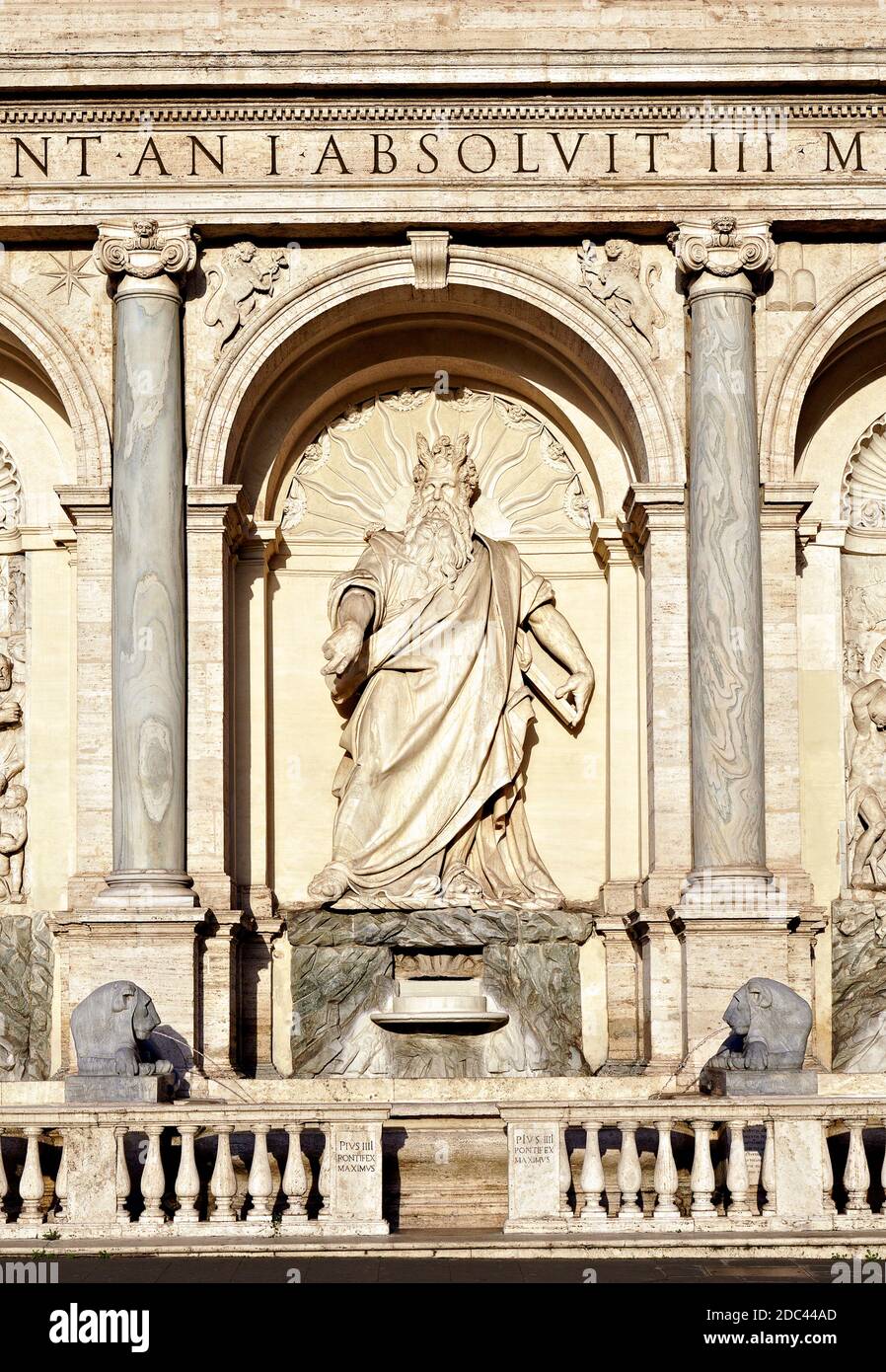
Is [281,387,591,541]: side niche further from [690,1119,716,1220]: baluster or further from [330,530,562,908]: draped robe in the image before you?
[690,1119,716,1220]: baluster

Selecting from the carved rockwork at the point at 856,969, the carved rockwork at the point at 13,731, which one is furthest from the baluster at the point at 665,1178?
the carved rockwork at the point at 13,731

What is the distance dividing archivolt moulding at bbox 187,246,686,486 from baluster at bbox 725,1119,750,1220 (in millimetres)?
7314

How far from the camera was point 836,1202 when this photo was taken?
54.6 feet

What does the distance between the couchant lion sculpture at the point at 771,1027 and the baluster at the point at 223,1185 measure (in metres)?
4.38

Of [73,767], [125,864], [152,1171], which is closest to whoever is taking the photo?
[152,1171]

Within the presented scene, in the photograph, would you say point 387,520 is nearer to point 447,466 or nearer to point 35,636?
point 447,466

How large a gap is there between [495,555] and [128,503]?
388 centimetres

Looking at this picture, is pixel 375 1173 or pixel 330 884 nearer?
pixel 375 1173

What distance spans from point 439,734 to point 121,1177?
7.69 metres

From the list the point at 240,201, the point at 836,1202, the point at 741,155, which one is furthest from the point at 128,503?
the point at 836,1202

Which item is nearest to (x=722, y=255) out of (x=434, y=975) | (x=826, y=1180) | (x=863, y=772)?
(x=863, y=772)

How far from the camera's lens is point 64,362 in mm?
21578

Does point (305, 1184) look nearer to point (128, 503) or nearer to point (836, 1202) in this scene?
point (836, 1202)

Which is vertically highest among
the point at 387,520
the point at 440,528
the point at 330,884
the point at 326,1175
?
the point at 387,520
